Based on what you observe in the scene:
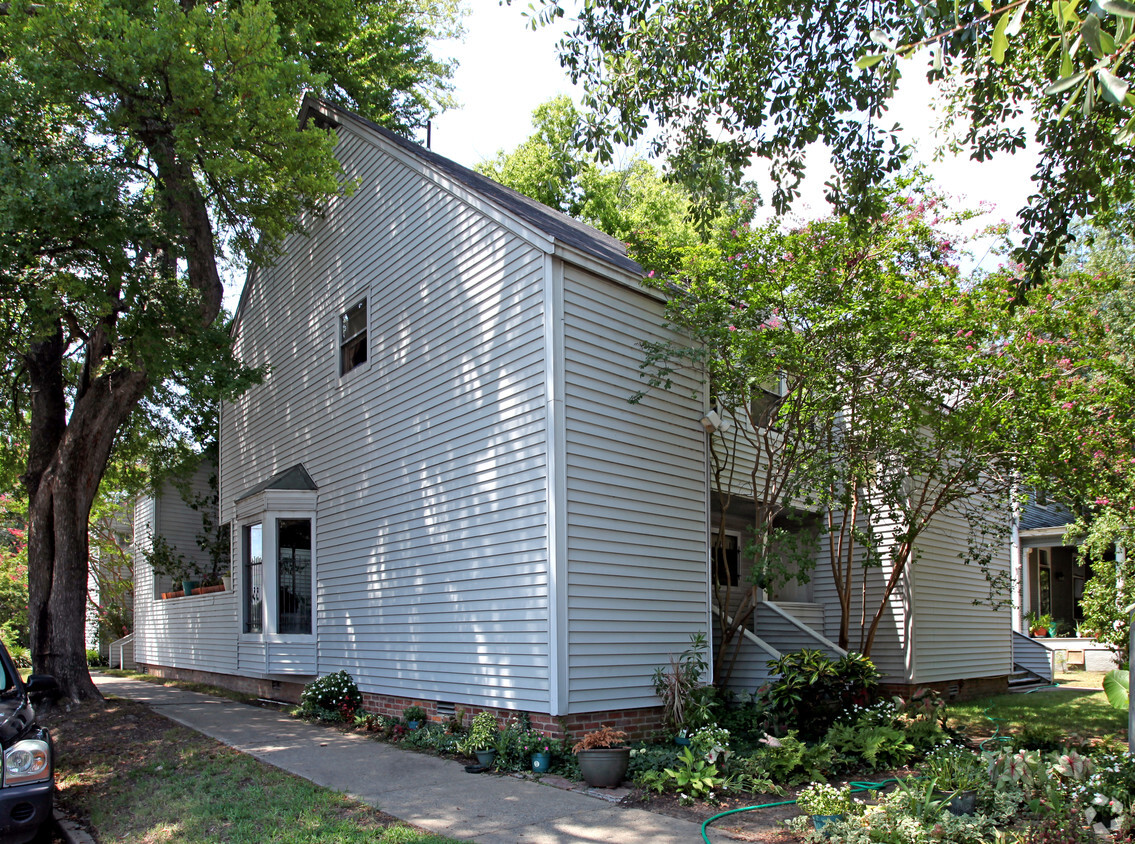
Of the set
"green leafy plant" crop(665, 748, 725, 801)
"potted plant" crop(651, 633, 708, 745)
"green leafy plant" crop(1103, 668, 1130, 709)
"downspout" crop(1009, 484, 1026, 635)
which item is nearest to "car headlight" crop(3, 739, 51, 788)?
"green leafy plant" crop(665, 748, 725, 801)

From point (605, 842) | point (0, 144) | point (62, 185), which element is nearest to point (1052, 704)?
point (605, 842)

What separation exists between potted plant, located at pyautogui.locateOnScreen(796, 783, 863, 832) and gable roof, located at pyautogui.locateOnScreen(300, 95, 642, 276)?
572 cm

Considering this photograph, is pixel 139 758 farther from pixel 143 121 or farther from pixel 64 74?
pixel 143 121

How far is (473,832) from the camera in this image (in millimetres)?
6176

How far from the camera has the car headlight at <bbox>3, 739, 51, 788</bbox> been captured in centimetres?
591

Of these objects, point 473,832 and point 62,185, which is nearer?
point 473,832

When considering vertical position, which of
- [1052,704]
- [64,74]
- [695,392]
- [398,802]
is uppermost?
[64,74]

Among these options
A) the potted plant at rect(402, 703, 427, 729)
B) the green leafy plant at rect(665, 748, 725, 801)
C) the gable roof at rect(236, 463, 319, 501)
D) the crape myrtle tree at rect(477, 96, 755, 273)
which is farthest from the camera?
the crape myrtle tree at rect(477, 96, 755, 273)

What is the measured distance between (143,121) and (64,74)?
2.08m

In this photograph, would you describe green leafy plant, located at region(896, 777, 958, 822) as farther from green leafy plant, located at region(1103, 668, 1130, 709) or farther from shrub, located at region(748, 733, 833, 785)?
green leafy plant, located at region(1103, 668, 1130, 709)

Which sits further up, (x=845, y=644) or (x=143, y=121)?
(x=143, y=121)

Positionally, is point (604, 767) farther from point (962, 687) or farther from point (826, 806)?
point (962, 687)

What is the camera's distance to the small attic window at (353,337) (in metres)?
12.7

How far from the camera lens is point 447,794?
7.33 metres
